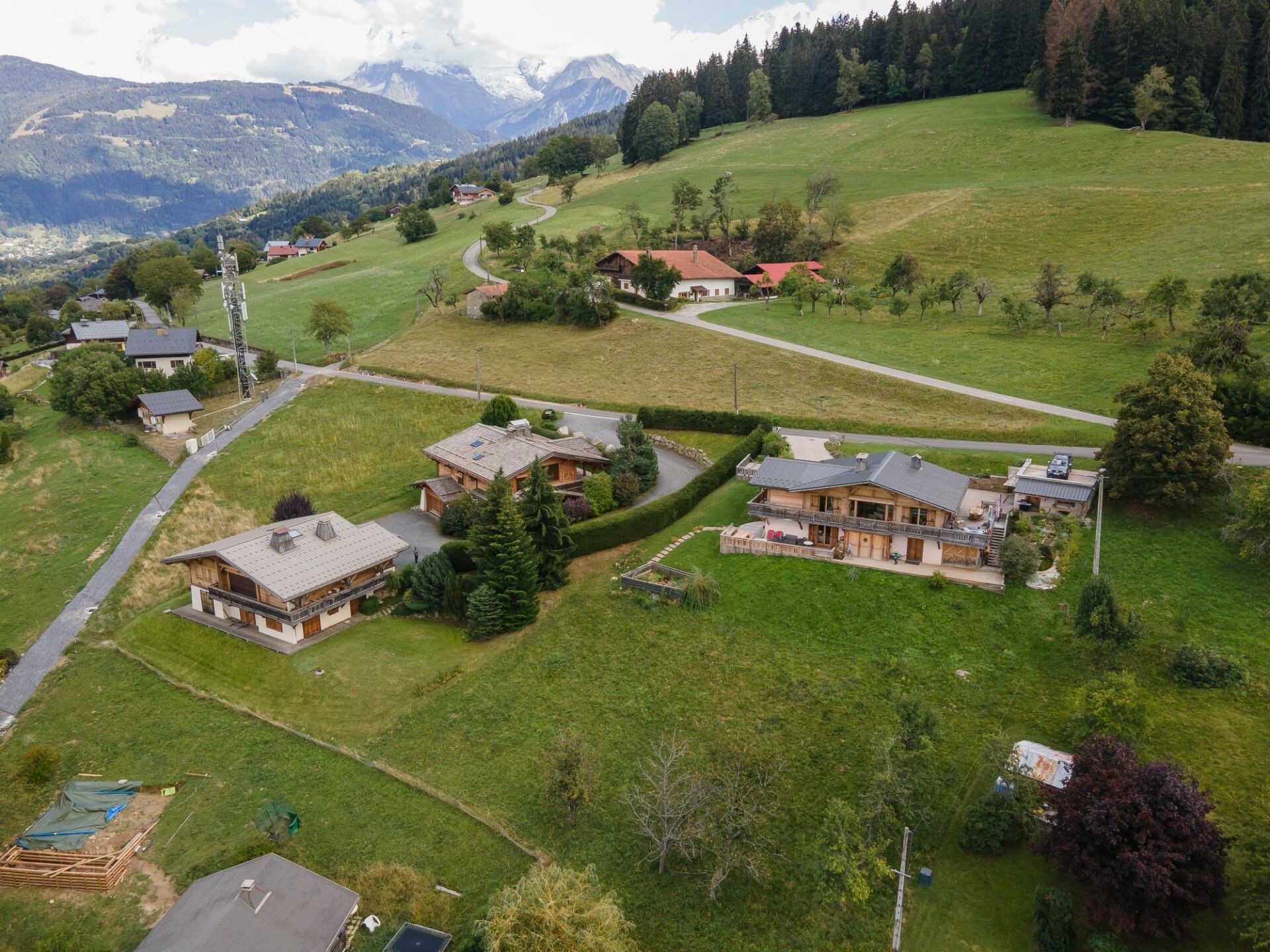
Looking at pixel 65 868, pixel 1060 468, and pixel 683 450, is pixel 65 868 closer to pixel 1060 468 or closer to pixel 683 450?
pixel 683 450

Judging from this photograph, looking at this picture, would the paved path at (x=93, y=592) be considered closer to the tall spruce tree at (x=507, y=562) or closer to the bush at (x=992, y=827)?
the tall spruce tree at (x=507, y=562)

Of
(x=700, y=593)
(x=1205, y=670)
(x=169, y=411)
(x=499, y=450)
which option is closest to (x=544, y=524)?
(x=700, y=593)

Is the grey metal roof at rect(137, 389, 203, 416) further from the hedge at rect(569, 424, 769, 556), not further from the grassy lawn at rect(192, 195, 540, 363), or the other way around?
the hedge at rect(569, 424, 769, 556)

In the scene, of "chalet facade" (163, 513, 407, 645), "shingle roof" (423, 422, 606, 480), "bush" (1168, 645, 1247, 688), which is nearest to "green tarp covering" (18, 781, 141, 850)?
"chalet facade" (163, 513, 407, 645)

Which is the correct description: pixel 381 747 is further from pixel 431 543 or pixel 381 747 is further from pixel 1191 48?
pixel 1191 48

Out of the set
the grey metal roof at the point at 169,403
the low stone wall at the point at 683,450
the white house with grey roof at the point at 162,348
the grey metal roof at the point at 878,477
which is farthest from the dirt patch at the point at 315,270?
the grey metal roof at the point at 878,477

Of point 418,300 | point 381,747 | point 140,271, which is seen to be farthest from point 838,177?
point 381,747
